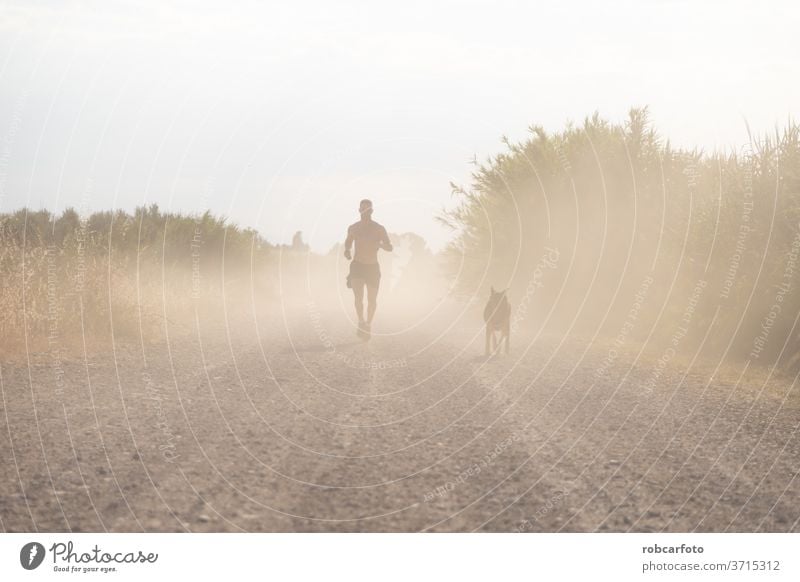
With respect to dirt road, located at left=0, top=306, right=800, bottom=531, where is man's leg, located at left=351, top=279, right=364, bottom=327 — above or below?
above

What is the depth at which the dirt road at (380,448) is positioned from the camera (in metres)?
4.13

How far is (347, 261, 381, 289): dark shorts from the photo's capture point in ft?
49.7

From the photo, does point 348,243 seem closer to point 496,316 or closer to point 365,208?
point 365,208

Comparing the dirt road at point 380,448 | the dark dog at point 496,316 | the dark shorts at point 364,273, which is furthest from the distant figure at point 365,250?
the dirt road at point 380,448

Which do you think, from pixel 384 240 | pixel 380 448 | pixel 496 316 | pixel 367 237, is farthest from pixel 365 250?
pixel 380 448

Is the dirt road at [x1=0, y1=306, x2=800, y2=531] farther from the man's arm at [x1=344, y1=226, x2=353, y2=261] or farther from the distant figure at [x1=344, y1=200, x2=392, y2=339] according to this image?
the distant figure at [x1=344, y1=200, x2=392, y2=339]

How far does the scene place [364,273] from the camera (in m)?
15.3

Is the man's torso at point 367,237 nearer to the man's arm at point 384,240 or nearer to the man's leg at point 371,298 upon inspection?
the man's arm at point 384,240

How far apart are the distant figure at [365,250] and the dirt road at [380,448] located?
442 cm

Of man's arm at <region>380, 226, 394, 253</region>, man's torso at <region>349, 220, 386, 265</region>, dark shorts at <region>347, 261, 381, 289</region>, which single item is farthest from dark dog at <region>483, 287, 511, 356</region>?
dark shorts at <region>347, 261, 381, 289</region>

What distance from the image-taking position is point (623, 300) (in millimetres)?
19422

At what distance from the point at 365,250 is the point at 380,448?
937 cm

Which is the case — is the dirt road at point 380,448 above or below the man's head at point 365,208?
below
